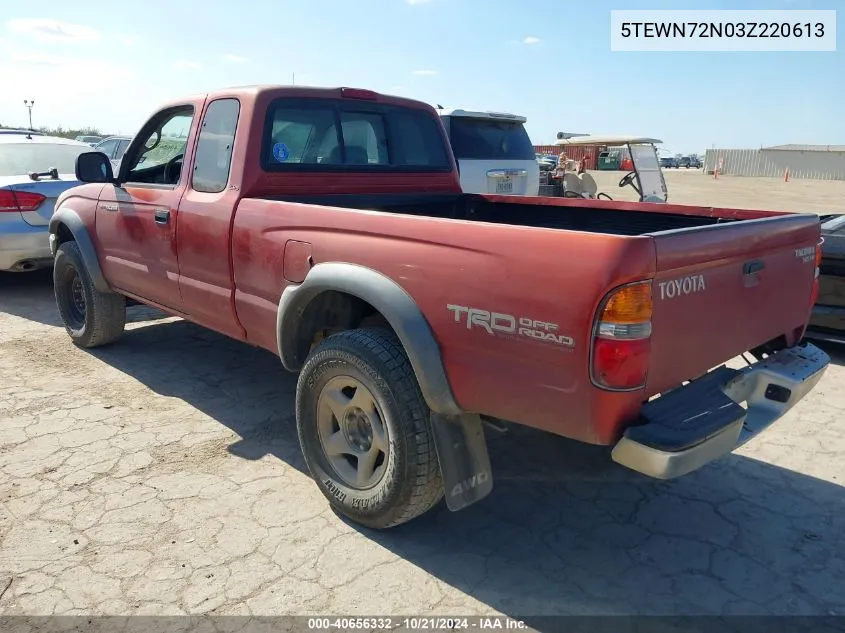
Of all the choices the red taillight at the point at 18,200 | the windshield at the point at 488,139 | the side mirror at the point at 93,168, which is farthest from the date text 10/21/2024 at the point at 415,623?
the windshield at the point at 488,139

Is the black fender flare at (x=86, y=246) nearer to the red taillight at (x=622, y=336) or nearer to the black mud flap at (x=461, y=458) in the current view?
the black mud flap at (x=461, y=458)

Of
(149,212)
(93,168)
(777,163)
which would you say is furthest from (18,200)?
(777,163)

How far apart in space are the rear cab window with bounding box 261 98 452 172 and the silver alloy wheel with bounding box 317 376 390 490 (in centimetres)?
142

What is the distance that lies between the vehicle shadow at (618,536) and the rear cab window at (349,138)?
163 centimetres

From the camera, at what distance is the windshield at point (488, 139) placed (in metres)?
8.16

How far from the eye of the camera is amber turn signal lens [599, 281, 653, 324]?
2.08 meters

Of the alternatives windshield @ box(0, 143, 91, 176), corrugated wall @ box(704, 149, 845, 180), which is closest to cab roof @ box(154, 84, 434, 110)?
windshield @ box(0, 143, 91, 176)

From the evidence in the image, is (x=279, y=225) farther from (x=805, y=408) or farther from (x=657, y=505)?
(x=805, y=408)

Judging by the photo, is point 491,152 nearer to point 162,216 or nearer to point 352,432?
point 162,216

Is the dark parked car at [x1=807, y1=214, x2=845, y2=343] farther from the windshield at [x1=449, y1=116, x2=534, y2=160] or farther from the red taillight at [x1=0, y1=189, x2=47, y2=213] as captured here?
the red taillight at [x1=0, y1=189, x2=47, y2=213]

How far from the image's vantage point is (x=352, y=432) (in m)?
3.05

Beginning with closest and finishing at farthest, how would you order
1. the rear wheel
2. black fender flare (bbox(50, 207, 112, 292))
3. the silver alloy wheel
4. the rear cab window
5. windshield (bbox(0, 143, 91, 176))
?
the silver alloy wheel
the rear cab window
black fender flare (bbox(50, 207, 112, 292))
the rear wheel
windshield (bbox(0, 143, 91, 176))

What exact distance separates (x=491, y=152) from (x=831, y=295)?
439 centimetres

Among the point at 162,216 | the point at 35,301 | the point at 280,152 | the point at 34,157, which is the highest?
the point at 34,157
